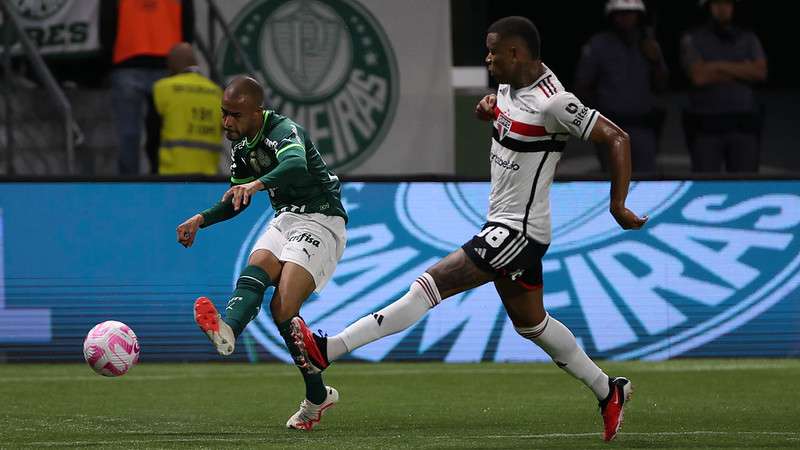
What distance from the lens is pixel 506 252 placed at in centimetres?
763

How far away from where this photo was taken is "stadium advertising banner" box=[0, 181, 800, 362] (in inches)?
485

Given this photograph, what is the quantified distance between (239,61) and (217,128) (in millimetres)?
2134

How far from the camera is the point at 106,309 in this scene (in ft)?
40.2

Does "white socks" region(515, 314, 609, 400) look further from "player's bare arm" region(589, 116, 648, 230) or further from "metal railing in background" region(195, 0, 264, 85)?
"metal railing in background" region(195, 0, 264, 85)

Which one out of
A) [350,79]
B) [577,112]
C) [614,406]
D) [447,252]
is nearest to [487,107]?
[577,112]

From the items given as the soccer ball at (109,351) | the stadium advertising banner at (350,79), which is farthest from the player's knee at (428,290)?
the stadium advertising banner at (350,79)

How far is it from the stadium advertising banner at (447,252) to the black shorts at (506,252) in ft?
15.0

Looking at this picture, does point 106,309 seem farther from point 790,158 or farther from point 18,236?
point 790,158

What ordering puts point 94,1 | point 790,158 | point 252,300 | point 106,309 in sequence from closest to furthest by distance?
point 252,300, point 106,309, point 94,1, point 790,158

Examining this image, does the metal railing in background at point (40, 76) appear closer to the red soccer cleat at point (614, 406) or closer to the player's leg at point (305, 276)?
the player's leg at point (305, 276)

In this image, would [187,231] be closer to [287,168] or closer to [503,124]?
[287,168]

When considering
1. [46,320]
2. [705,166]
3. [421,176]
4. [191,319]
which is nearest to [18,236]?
[46,320]

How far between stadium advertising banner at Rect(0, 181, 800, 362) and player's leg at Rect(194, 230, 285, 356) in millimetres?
3949

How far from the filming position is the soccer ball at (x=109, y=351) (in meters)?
7.79
